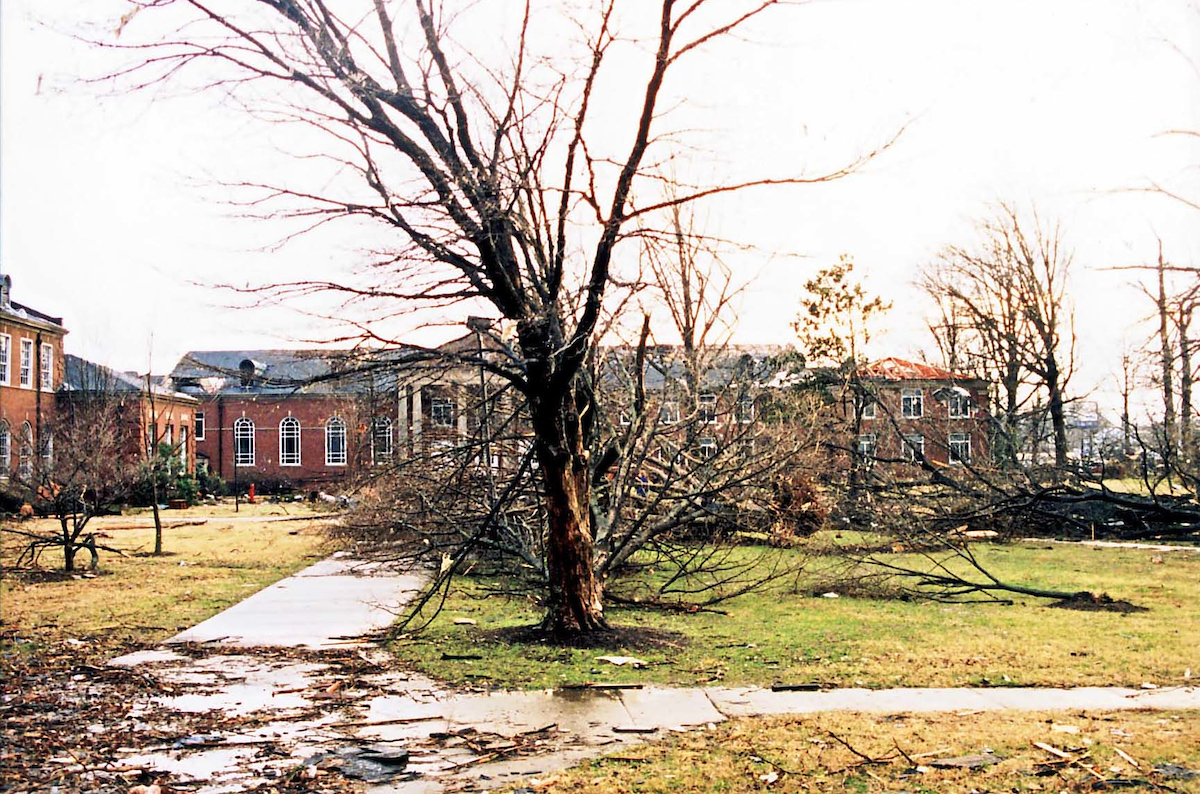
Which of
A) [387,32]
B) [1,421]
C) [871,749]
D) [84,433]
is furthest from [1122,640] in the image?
[1,421]

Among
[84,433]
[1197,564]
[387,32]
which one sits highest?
[387,32]

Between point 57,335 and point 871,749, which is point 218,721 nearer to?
point 871,749

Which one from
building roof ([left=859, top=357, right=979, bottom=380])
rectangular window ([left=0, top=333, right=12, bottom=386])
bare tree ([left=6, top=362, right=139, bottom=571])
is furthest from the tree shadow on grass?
rectangular window ([left=0, top=333, right=12, bottom=386])

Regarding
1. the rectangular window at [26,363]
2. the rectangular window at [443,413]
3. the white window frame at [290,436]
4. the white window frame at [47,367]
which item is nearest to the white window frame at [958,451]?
the rectangular window at [443,413]

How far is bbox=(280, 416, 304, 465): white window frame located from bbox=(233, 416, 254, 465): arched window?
5.43 ft

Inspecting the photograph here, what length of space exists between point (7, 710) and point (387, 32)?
19.4ft

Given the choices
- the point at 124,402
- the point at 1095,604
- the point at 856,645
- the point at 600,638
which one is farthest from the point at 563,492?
the point at 124,402

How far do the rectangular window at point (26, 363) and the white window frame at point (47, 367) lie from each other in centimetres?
79

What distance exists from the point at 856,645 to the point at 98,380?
3963cm

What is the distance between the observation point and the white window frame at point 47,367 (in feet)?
148

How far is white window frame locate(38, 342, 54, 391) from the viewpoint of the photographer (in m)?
45.0

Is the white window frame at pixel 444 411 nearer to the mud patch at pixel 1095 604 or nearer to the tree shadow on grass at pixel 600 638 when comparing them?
the tree shadow on grass at pixel 600 638

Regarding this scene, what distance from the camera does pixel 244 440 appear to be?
63.0 meters

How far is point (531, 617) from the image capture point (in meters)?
12.9
